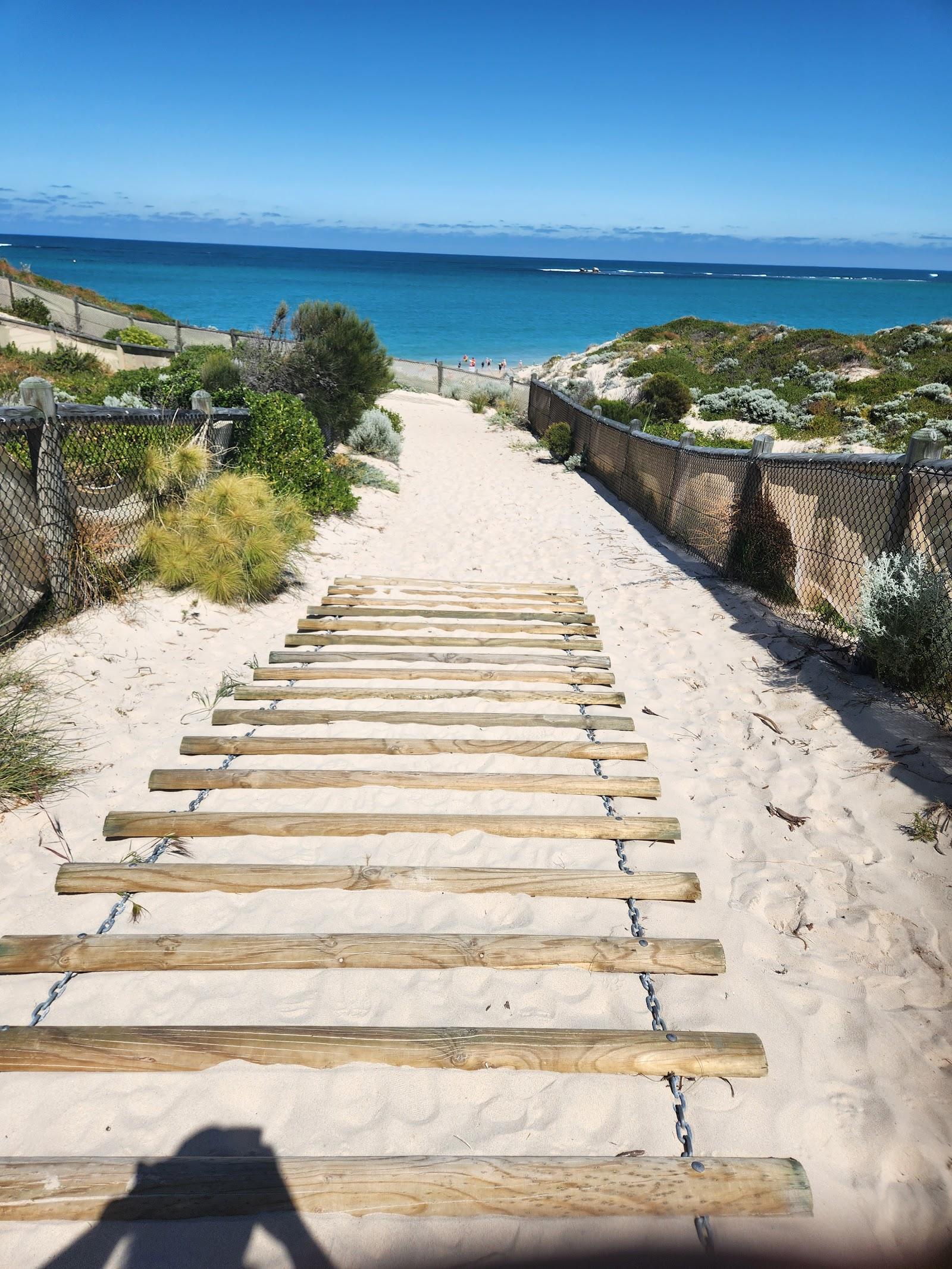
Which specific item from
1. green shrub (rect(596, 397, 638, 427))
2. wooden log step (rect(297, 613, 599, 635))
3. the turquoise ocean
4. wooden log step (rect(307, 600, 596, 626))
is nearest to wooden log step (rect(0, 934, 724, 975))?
wooden log step (rect(297, 613, 599, 635))

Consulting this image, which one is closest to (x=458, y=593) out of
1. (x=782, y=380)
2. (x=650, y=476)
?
(x=650, y=476)

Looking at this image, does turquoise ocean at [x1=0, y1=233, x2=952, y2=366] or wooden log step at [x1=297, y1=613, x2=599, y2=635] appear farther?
turquoise ocean at [x1=0, y1=233, x2=952, y2=366]

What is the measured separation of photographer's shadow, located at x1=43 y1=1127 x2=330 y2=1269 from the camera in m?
1.91

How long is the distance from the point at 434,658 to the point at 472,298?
97.6m

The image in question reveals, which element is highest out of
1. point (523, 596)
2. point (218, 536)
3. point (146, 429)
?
point (146, 429)

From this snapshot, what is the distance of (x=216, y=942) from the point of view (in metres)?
2.84

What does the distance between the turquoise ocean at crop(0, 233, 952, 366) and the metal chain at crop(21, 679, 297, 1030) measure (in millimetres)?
47109

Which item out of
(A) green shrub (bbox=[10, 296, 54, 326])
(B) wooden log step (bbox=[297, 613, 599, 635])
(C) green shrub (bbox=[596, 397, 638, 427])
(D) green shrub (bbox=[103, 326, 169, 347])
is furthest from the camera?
(A) green shrub (bbox=[10, 296, 54, 326])

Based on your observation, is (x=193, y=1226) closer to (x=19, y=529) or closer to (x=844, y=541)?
(x=19, y=529)

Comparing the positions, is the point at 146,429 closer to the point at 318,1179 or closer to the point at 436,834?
the point at 436,834

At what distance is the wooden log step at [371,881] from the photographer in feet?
10.5

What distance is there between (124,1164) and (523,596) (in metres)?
6.12

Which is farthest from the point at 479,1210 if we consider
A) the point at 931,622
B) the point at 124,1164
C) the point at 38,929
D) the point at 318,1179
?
the point at 931,622

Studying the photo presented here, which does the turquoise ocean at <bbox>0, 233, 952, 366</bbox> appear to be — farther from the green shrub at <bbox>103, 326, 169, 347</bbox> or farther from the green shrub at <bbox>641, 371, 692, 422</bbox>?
the green shrub at <bbox>641, 371, 692, 422</bbox>
